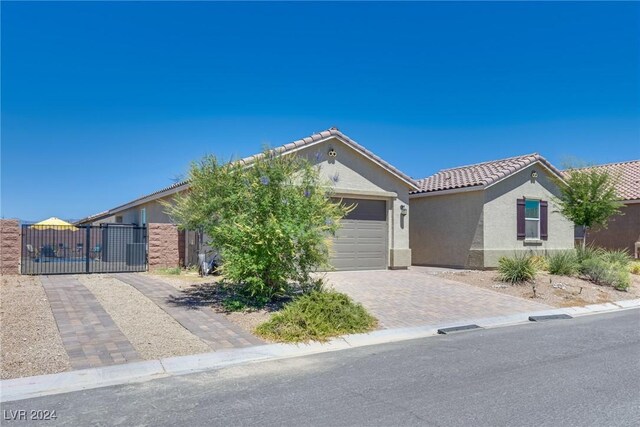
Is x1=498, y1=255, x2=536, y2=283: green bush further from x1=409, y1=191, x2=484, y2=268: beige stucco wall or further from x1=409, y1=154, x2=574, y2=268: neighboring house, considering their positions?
x1=409, y1=191, x2=484, y2=268: beige stucco wall

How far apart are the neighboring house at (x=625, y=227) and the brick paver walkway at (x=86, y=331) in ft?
70.9

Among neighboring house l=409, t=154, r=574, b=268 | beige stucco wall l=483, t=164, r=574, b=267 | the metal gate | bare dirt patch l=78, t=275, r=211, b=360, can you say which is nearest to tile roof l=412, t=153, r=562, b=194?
neighboring house l=409, t=154, r=574, b=268

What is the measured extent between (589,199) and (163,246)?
1513 cm

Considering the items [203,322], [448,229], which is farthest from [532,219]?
[203,322]

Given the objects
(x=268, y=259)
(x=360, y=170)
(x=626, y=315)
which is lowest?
(x=626, y=315)

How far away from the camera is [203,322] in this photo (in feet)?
31.4

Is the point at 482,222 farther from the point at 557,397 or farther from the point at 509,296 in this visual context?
the point at 557,397

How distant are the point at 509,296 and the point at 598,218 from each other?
6.93 m

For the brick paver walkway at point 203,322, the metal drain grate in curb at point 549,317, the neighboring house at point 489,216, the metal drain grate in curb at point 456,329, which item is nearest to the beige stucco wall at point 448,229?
the neighboring house at point 489,216

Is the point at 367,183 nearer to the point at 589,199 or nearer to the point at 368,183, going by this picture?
the point at 368,183

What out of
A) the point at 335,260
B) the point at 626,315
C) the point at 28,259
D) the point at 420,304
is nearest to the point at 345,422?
the point at 420,304

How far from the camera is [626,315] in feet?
40.5

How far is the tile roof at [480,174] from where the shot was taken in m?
19.4

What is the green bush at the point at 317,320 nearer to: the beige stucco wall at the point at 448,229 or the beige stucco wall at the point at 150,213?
the beige stucco wall at the point at 448,229
